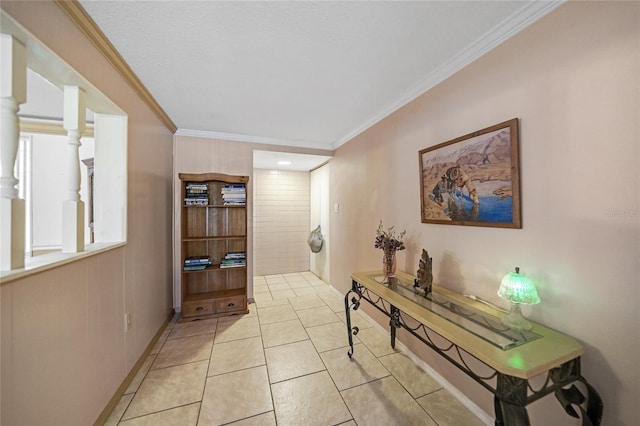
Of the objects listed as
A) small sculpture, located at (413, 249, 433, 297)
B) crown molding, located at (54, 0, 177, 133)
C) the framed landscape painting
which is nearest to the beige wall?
the framed landscape painting

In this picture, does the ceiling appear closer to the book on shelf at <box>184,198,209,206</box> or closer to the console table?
the book on shelf at <box>184,198,209,206</box>

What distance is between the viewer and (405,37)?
1.36m

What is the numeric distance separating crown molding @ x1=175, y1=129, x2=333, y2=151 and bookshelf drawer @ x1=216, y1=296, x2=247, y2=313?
2086 millimetres

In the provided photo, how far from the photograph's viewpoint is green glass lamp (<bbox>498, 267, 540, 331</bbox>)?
1.06 m

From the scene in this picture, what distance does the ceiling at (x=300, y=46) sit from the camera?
1.17 meters

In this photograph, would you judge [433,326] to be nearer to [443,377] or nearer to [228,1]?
[443,377]

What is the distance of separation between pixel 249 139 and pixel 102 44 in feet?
Result: 6.02

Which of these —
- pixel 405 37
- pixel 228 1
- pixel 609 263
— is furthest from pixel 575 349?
pixel 228 1

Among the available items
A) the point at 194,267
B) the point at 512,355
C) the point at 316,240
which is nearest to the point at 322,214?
the point at 316,240

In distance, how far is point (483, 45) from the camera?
139 cm

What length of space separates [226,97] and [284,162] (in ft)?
6.05

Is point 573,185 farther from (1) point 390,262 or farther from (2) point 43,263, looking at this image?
(2) point 43,263

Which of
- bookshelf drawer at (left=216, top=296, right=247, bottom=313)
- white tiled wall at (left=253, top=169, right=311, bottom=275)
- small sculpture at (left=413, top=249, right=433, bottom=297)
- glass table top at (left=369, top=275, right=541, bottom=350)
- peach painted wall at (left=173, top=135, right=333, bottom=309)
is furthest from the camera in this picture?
white tiled wall at (left=253, top=169, right=311, bottom=275)

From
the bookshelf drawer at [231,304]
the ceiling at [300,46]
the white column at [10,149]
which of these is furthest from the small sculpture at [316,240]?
the white column at [10,149]
